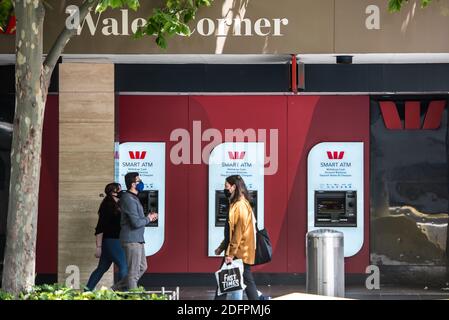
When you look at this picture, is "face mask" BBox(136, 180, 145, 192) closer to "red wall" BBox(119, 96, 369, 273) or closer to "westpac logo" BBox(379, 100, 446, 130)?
"red wall" BBox(119, 96, 369, 273)

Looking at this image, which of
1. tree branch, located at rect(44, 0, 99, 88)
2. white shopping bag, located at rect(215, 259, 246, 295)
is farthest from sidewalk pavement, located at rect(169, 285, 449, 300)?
tree branch, located at rect(44, 0, 99, 88)

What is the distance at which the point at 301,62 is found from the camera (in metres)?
13.5

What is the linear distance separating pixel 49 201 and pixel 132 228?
105 inches

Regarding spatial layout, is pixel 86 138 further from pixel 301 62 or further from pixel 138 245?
pixel 301 62

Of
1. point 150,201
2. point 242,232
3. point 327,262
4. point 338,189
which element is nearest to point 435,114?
point 338,189

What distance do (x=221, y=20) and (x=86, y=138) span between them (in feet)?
8.09

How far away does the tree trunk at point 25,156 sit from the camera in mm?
9133

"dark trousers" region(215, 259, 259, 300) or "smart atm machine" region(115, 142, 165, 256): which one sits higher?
→ "smart atm machine" region(115, 142, 165, 256)

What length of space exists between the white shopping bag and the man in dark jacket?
1810 mm

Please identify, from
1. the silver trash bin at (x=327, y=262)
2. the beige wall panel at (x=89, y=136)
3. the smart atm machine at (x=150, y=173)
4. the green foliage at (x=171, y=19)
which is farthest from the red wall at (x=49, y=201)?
the silver trash bin at (x=327, y=262)

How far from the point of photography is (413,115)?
14.5 m

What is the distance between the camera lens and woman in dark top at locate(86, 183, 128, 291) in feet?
41.7

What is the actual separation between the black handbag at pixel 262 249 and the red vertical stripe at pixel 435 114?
392cm

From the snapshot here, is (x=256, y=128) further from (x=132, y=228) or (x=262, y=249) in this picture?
(x=262, y=249)
